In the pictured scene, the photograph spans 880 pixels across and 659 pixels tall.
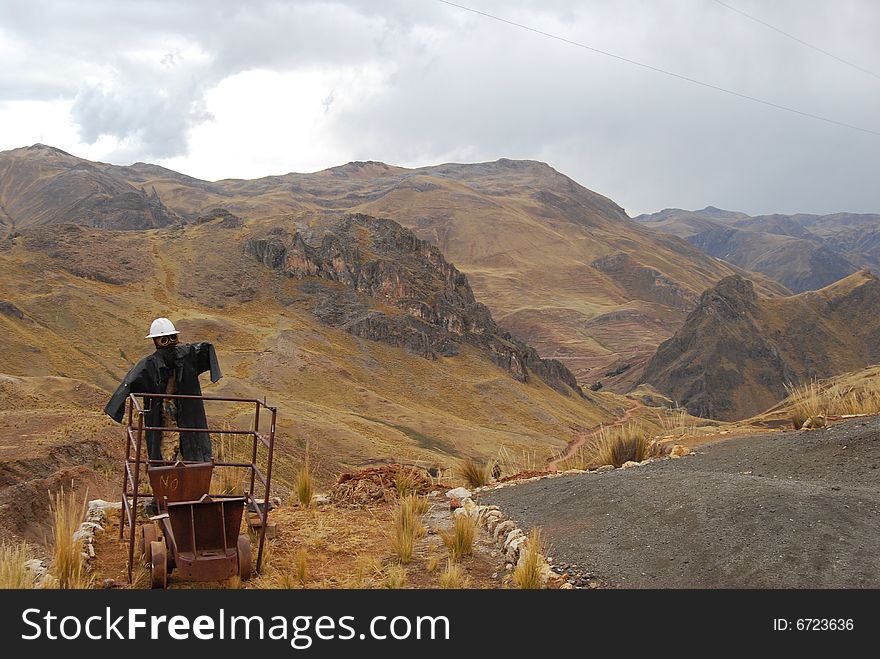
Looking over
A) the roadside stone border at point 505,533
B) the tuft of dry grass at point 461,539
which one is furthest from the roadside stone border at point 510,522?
the tuft of dry grass at point 461,539

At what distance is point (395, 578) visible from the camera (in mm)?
6980

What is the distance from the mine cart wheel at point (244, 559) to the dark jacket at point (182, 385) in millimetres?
2225

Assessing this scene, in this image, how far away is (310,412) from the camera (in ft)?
115

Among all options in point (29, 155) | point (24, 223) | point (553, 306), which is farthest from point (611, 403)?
point (29, 155)

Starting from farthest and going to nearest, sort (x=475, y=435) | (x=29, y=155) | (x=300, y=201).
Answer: (x=300, y=201) → (x=29, y=155) → (x=475, y=435)

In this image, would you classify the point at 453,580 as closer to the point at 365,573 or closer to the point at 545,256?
the point at 365,573

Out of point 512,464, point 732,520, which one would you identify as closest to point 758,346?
point 512,464

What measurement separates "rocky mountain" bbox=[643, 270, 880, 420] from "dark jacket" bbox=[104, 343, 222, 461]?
62.8 m

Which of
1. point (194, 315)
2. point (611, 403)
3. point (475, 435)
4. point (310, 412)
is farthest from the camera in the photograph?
point (611, 403)

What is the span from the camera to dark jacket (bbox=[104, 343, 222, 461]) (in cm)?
872

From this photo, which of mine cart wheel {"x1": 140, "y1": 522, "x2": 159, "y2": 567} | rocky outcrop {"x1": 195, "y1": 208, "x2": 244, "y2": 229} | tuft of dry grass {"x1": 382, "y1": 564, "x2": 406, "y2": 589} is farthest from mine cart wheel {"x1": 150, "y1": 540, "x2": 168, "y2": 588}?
rocky outcrop {"x1": 195, "y1": 208, "x2": 244, "y2": 229}

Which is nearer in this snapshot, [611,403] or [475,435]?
[475,435]

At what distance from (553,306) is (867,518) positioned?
11380 centimetres
